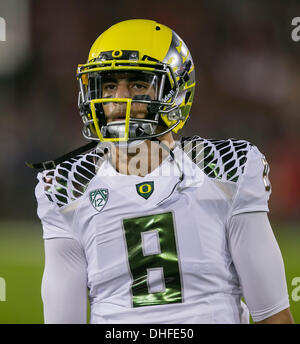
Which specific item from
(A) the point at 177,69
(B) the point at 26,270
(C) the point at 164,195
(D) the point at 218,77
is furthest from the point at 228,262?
(D) the point at 218,77

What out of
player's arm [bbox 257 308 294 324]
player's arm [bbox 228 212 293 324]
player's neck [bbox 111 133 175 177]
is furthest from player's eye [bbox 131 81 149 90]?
player's arm [bbox 257 308 294 324]

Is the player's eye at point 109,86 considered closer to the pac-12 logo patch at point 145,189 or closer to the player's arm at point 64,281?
the pac-12 logo patch at point 145,189

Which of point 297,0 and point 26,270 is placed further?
point 297,0

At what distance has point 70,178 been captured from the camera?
1526mm

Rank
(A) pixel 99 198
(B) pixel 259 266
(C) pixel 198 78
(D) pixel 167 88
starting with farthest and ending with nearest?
1. (C) pixel 198 78
2. (D) pixel 167 88
3. (A) pixel 99 198
4. (B) pixel 259 266

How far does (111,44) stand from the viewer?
1.55m

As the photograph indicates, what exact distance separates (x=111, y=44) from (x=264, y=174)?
1.61 feet

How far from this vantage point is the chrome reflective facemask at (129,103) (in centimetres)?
145

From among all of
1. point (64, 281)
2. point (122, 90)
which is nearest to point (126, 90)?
point (122, 90)

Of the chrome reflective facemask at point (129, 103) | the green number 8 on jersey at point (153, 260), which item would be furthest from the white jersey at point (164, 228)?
the chrome reflective facemask at point (129, 103)

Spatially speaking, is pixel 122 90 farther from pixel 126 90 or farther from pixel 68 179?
pixel 68 179

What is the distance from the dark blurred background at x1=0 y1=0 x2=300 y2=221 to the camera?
4730mm

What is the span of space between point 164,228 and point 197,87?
3.58m

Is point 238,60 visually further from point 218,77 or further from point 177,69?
point 177,69
